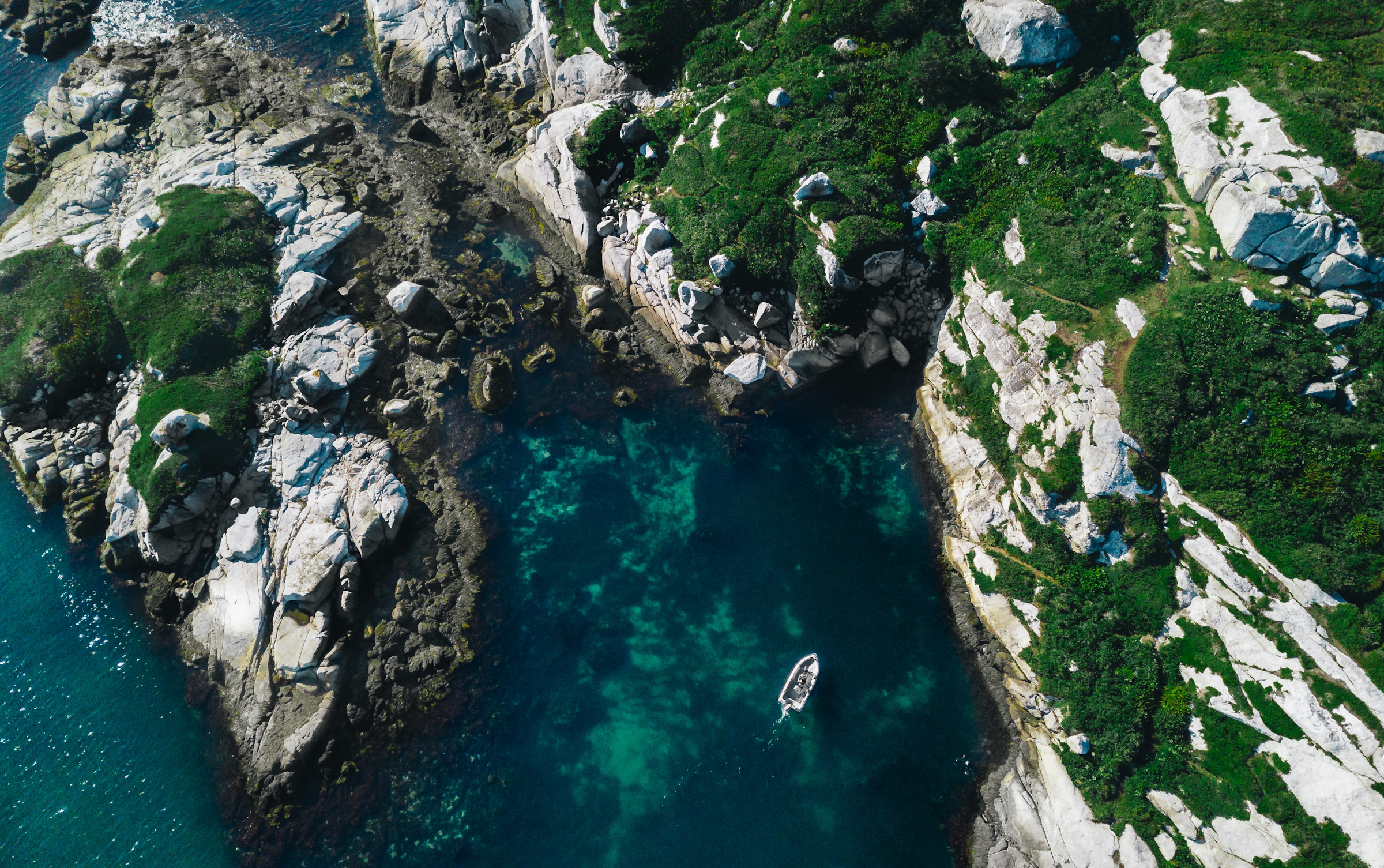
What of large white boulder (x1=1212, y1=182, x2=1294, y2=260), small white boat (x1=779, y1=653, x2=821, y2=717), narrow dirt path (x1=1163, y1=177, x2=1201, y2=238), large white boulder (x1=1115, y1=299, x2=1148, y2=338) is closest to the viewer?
large white boulder (x1=1212, y1=182, x2=1294, y2=260)

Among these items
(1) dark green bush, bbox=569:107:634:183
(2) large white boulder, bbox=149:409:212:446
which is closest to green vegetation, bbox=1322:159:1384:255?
(1) dark green bush, bbox=569:107:634:183

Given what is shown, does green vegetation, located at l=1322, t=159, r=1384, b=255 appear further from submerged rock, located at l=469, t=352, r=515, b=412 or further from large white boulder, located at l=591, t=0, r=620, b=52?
submerged rock, located at l=469, t=352, r=515, b=412

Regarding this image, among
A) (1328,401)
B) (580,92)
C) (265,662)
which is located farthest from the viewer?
(580,92)

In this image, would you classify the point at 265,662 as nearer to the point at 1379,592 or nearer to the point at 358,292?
the point at 358,292

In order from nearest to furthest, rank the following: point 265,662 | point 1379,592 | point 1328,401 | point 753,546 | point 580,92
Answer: point 1379,592 → point 1328,401 → point 265,662 → point 753,546 → point 580,92

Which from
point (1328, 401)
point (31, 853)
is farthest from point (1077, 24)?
point (31, 853)

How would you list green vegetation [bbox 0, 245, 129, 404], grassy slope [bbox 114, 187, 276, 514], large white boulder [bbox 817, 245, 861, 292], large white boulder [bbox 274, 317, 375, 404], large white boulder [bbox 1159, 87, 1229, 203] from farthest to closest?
green vegetation [bbox 0, 245, 129, 404] < large white boulder [bbox 274, 317, 375, 404] < large white boulder [bbox 817, 245, 861, 292] < grassy slope [bbox 114, 187, 276, 514] < large white boulder [bbox 1159, 87, 1229, 203]
